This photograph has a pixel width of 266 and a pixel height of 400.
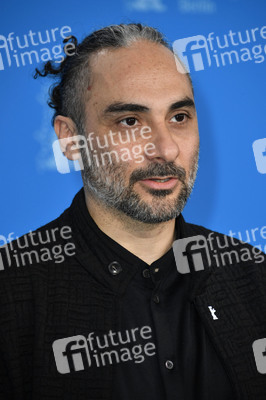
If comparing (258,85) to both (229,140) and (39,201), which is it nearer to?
(229,140)

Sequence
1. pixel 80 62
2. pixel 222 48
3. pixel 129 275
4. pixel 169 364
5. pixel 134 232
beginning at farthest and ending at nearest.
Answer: pixel 222 48 → pixel 80 62 → pixel 134 232 → pixel 129 275 → pixel 169 364

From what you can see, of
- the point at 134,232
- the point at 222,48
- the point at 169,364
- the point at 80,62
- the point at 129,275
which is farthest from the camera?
the point at 222,48

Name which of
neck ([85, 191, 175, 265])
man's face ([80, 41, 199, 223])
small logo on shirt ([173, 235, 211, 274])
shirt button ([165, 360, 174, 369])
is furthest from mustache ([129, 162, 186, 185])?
shirt button ([165, 360, 174, 369])

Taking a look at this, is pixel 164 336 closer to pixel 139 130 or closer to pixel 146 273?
pixel 146 273

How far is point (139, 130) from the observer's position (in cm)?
155

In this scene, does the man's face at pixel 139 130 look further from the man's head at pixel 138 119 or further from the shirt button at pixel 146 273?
the shirt button at pixel 146 273

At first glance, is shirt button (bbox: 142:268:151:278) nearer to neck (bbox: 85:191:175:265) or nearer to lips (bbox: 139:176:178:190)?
neck (bbox: 85:191:175:265)

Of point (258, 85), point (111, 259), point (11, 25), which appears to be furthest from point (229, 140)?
point (11, 25)

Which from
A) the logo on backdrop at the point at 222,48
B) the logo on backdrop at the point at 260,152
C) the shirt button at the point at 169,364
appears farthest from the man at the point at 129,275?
the logo on backdrop at the point at 260,152

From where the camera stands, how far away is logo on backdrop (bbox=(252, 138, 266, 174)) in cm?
206

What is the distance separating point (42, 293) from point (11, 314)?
111 millimetres

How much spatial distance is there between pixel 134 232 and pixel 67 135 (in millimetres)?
467

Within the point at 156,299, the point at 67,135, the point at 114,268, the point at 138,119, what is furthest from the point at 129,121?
the point at 156,299

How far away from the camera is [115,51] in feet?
5.42
